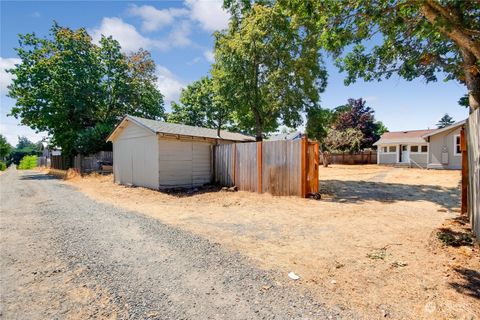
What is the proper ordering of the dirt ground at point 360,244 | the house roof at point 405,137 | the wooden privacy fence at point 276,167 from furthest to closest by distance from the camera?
1. the house roof at point 405,137
2. the wooden privacy fence at point 276,167
3. the dirt ground at point 360,244

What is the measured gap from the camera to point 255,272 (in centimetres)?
351

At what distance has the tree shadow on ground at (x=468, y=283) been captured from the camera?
9.33 feet

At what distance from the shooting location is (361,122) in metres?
37.1

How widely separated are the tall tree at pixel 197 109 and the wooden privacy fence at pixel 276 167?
1622 centimetres

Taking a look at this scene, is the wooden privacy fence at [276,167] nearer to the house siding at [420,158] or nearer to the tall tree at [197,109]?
the tall tree at [197,109]

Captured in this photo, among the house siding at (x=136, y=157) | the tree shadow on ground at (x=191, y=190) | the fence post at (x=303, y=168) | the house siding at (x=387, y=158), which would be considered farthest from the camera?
the house siding at (x=387, y=158)

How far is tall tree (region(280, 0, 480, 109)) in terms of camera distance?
14.6 ft

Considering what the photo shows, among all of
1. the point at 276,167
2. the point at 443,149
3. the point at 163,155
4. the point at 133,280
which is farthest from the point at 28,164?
the point at 443,149

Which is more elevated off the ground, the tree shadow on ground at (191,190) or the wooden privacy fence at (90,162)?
the wooden privacy fence at (90,162)

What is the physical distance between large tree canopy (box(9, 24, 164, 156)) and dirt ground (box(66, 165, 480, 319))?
641 inches

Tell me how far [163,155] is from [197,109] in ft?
56.9

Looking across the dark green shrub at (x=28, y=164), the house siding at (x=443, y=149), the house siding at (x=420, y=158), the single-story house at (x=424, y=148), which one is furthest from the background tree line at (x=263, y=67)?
the dark green shrub at (x=28, y=164)

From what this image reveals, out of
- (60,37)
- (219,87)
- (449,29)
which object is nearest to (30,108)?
(60,37)

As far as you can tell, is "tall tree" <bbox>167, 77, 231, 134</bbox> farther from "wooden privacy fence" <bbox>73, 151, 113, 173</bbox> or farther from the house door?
the house door
